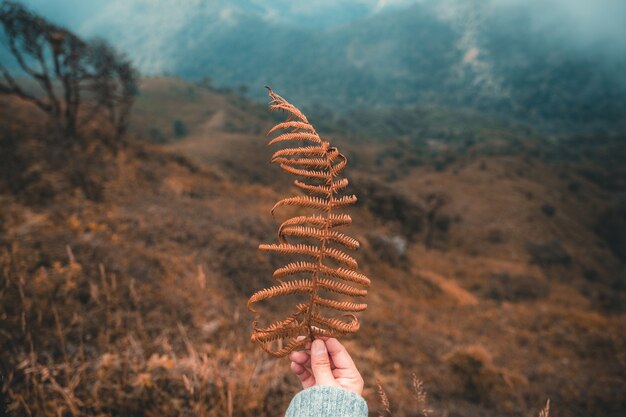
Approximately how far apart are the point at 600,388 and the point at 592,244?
4532 centimetres

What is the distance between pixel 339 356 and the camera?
4.73ft

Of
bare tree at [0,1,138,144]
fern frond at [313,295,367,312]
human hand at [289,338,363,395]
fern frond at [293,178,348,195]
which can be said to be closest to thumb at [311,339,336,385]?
human hand at [289,338,363,395]

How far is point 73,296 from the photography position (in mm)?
4207

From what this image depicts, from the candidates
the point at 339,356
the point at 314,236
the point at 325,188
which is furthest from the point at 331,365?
the point at 325,188

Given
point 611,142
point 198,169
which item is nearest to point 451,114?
point 611,142

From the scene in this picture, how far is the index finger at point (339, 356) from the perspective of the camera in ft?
4.68

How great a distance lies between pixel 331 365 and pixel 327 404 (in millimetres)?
274

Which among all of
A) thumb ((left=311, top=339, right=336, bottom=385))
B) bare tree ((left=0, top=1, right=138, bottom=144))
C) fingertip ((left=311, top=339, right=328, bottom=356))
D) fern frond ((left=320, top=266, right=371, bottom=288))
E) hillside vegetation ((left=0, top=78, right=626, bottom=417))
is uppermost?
bare tree ((left=0, top=1, right=138, bottom=144))

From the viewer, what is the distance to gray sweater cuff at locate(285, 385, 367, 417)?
1.19m

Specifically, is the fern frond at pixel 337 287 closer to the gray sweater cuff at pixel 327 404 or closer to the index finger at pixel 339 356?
the index finger at pixel 339 356

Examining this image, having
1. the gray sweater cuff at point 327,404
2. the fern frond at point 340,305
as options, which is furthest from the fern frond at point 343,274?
the gray sweater cuff at point 327,404

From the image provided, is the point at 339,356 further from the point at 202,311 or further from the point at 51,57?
the point at 51,57

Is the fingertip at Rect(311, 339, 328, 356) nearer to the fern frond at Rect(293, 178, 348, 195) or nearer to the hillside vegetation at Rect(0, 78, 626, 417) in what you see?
the fern frond at Rect(293, 178, 348, 195)

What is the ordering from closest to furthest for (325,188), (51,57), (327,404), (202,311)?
(327,404) → (325,188) → (202,311) → (51,57)
